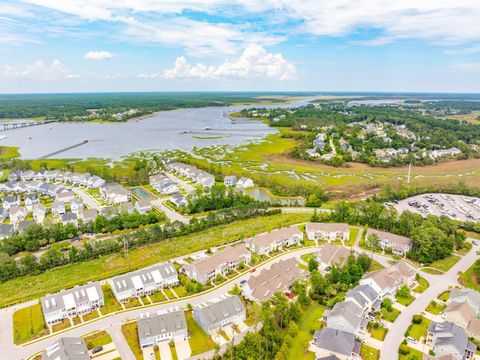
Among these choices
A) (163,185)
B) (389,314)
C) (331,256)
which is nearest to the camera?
(389,314)

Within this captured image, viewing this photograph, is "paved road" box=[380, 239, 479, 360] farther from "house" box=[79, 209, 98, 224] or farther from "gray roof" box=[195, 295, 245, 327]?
"house" box=[79, 209, 98, 224]

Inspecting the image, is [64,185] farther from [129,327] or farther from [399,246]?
[399,246]

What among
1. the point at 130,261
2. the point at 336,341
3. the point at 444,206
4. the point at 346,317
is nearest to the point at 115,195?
the point at 130,261

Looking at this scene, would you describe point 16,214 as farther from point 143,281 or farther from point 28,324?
point 143,281

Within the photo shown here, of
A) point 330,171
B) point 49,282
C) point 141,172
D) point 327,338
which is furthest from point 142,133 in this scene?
point 327,338

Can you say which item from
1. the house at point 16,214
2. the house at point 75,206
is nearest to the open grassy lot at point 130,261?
the house at point 75,206

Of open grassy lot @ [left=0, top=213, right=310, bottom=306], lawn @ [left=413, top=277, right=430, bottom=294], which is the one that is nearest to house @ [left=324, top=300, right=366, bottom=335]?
lawn @ [left=413, top=277, right=430, bottom=294]

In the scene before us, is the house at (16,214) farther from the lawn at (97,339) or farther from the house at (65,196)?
the lawn at (97,339)
